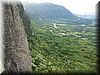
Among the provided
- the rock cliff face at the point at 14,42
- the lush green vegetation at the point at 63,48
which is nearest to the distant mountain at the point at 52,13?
the lush green vegetation at the point at 63,48

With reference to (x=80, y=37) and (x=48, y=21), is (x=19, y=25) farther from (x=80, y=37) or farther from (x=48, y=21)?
(x=80, y=37)

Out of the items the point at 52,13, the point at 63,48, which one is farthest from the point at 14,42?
the point at 52,13

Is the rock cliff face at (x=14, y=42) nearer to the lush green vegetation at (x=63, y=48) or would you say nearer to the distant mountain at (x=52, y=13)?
the lush green vegetation at (x=63, y=48)

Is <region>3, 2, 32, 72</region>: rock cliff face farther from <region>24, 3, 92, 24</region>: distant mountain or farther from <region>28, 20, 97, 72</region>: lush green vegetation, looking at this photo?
<region>24, 3, 92, 24</region>: distant mountain

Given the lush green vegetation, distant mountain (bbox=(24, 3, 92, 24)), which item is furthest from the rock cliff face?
distant mountain (bbox=(24, 3, 92, 24))

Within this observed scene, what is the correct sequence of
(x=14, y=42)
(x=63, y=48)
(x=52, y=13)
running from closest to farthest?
1. (x=14, y=42)
2. (x=63, y=48)
3. (x=52, y=13)

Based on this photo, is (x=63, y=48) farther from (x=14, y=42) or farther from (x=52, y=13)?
(x=14, y=42)
